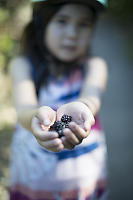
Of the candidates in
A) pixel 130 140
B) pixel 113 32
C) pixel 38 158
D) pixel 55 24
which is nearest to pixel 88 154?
pixel 38 158

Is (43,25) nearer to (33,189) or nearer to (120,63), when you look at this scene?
(33,189)

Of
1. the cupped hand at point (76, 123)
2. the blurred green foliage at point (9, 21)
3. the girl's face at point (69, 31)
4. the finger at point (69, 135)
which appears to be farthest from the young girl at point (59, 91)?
the blurred green foliage at point (9, 21)

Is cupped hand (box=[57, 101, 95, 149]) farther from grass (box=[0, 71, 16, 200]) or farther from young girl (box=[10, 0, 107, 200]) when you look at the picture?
A: grass (box=[0, 71, 16, 200])

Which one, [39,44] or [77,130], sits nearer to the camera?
[77,130]

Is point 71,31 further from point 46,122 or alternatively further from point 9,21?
point 9,21

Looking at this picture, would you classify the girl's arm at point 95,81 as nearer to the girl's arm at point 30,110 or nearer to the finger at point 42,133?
the girl's arm at point 30,110

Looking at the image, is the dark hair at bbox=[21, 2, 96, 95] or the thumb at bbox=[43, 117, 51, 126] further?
the dark hair at bbox=[21, 2, 96, 95]

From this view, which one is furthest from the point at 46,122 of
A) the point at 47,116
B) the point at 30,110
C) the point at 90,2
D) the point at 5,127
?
the point at 5,127

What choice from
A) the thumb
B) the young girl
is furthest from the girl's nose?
the thumb
